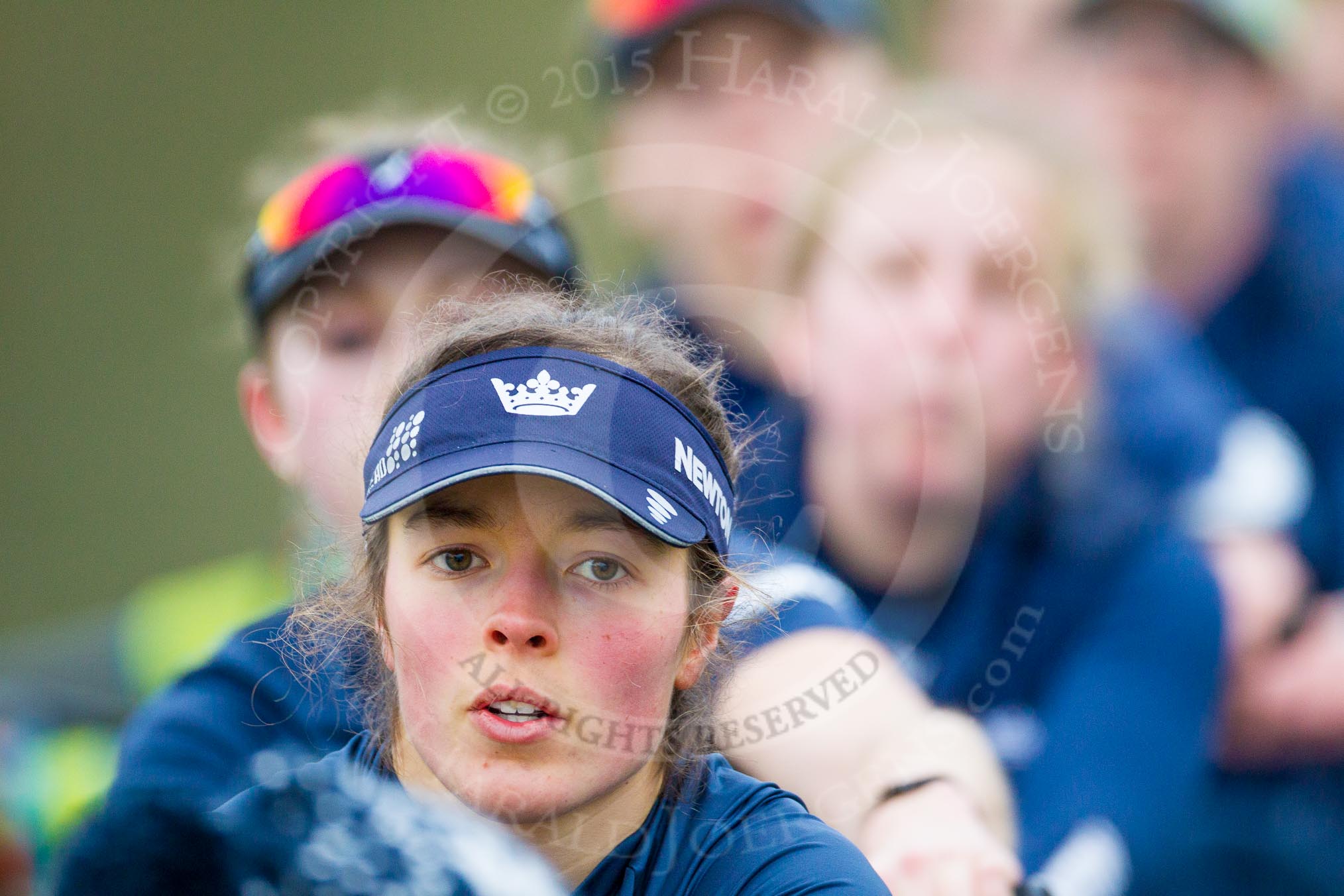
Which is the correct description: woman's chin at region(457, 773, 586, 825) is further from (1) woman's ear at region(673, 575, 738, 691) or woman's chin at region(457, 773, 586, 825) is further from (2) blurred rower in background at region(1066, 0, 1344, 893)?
(2) blurred rower in background at region(1066, 0, 1344, 893)

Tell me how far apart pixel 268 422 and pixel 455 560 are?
297 mm

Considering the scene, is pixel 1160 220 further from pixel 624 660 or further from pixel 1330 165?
pixel 624 660

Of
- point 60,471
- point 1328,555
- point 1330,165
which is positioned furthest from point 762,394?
point 60,471

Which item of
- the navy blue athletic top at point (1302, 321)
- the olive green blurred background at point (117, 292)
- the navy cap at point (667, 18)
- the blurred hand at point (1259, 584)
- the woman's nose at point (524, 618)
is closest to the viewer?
the woman's nose at point (524, 618)

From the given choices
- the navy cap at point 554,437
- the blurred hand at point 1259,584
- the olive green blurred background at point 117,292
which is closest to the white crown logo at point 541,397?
the navy cap at point 554,437

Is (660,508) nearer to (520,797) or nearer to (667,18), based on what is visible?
(520,797)

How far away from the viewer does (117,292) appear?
6.86 feet

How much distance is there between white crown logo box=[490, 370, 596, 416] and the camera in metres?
0.46

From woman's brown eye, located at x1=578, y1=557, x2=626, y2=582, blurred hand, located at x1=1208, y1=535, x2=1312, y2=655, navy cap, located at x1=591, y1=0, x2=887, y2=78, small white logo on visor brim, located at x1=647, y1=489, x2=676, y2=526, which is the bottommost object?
woman's brown eye, located at x1=578, y1=557, x2=626, y2=582

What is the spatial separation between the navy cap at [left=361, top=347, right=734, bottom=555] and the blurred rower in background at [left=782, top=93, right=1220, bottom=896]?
0.18m

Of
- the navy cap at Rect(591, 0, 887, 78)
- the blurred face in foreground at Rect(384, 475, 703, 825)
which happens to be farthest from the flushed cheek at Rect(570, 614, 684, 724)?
the navy cap at Rect(591, 0, 887, 78)

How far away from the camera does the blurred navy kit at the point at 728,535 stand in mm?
462

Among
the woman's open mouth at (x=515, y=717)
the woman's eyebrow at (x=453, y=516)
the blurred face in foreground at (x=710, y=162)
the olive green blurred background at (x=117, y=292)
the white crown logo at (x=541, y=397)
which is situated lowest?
the woman's open mouth at (x=515, y=717)

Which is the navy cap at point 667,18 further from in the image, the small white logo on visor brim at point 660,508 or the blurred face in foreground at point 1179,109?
the blurred face in foreground at point 1179,109
